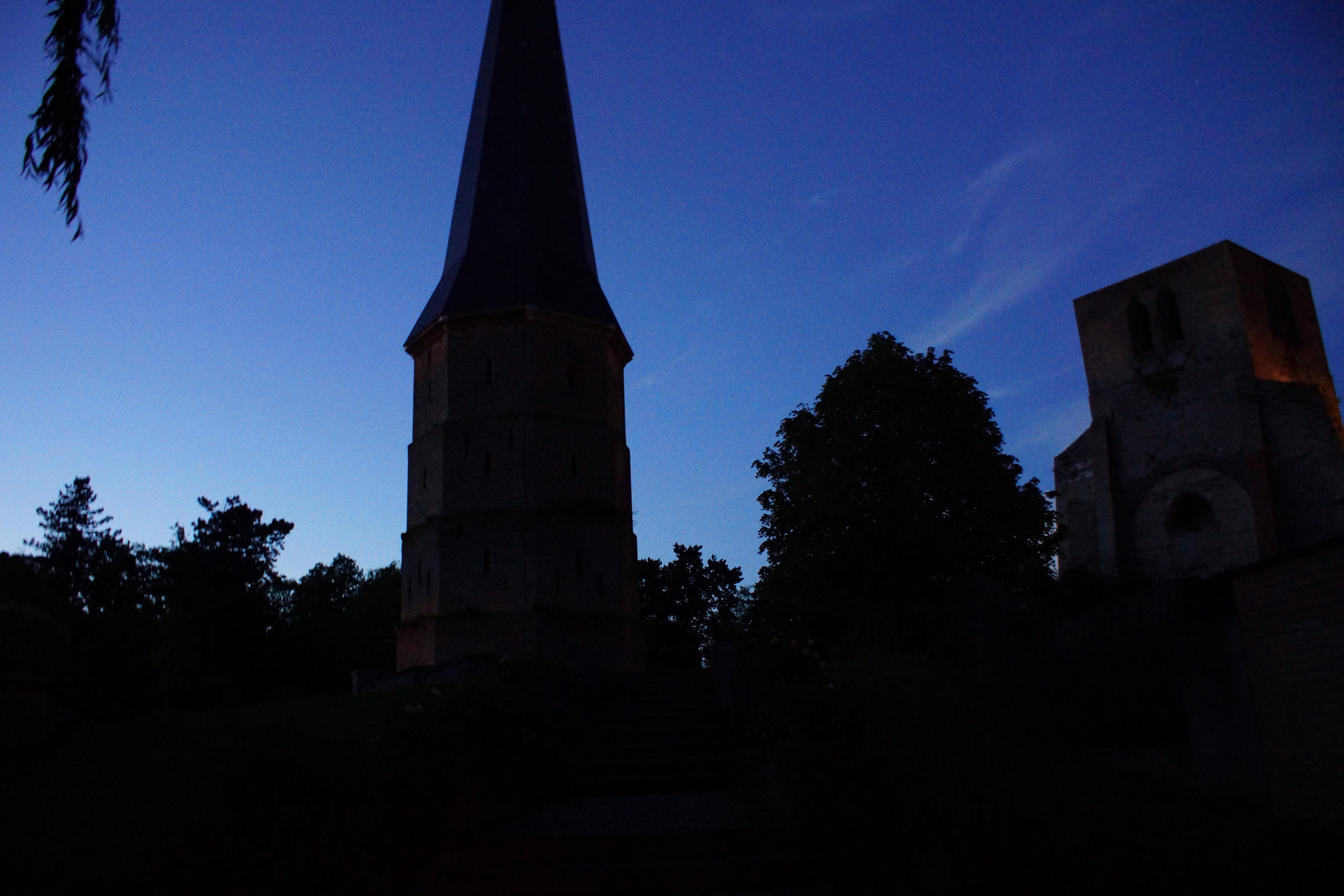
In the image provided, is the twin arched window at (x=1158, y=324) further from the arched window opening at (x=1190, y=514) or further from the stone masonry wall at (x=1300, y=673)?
the stone masonry wall at (x=1300, y=673)

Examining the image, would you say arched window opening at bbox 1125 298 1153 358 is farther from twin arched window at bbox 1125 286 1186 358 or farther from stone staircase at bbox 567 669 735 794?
stone staircase at bbox 567 669 735 794

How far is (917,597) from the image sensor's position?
23.7 m

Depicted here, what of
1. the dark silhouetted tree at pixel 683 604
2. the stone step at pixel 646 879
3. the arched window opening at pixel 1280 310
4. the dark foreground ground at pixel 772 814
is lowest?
the stone step at pixel 646 879

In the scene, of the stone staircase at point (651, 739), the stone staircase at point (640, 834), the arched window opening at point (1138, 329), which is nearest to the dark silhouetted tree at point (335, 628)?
the stone staircase at point (651, 739)

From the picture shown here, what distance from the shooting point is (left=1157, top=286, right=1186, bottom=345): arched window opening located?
38.0 m

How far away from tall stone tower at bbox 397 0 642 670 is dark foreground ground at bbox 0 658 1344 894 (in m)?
15.7

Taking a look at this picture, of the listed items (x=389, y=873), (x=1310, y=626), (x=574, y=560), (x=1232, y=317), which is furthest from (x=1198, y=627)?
(x=1232, y=317)

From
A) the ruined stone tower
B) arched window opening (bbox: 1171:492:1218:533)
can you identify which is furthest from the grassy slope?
arched window opening (bbox: 1171:492:1218:533)

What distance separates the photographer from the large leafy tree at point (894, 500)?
75.3ft

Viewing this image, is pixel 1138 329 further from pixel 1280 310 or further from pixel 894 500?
pixel 894 500

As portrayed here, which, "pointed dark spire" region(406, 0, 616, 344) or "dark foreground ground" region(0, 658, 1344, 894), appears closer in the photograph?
"dark foreground ground" region(0, 658, 1344, 894)

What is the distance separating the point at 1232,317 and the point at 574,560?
2611 cm

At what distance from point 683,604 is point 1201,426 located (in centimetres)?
2221

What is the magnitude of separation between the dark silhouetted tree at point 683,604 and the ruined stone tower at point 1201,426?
15103 mm
